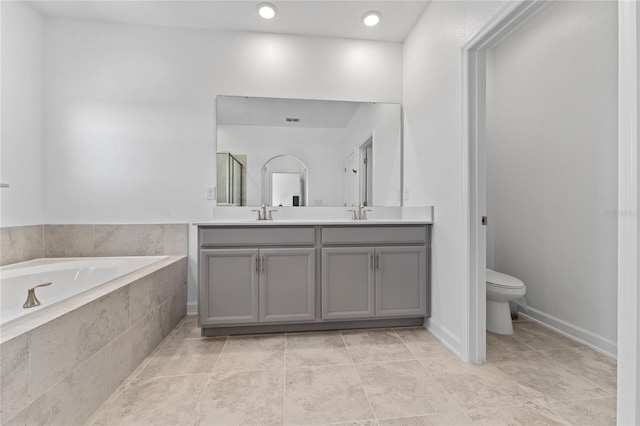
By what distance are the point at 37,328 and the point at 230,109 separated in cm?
202

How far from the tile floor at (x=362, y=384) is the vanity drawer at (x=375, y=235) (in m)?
0.70

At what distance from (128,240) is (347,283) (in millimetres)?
1920

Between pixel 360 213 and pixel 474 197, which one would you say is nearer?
pixel 474 197

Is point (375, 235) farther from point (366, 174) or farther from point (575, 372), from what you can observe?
point (575, 372)

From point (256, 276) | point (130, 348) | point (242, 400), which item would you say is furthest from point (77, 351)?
point (256, 276)

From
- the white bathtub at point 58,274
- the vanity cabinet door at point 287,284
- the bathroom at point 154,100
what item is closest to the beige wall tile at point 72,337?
the white bathtub at point 58,274

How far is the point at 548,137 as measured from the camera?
86.7 inches

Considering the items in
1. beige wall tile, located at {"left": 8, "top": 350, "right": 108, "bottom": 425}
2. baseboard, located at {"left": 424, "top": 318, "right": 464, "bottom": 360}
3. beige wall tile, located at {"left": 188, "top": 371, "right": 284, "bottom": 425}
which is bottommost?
beige wall tile, located at {"left": 188, "top": 371, "right": 284, "bottom": 425}

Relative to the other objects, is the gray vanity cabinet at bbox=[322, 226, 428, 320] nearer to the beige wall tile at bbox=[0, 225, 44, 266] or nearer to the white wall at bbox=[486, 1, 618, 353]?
the white wall at bbox=[486, 1, 618, 353]

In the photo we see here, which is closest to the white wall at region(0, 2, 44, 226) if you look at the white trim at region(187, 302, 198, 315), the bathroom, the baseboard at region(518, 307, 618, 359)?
the bathroom

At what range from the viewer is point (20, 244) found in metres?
2.10

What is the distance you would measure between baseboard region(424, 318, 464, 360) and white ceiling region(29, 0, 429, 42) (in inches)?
96.7

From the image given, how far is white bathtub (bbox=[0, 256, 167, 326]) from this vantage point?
1.71 metres

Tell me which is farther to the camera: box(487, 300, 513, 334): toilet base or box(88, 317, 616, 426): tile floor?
box(487, 300, 513, 334): toilet base
